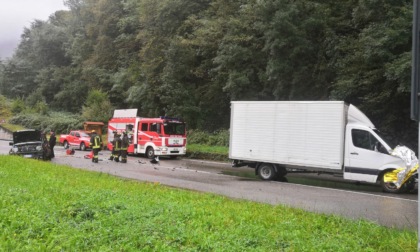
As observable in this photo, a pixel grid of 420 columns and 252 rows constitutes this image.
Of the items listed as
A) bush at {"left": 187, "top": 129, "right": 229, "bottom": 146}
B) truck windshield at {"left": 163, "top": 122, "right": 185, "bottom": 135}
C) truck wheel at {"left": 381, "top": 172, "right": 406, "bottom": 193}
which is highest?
truck windshield at {"left": 163, "top": 122, "right": 185, "bottom": 135}

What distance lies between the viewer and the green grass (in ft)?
17.4

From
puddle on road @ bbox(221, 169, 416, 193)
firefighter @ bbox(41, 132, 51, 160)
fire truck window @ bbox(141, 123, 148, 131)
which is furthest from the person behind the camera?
fire truck window @ bbox(141, 123, 148, 131)

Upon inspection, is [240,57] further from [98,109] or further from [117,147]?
[98,109]

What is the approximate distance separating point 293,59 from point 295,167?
33.1 ft

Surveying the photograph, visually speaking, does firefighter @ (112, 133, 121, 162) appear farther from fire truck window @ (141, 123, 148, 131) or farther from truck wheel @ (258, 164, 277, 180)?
truck wheel @ (258, 164, 277, 180)

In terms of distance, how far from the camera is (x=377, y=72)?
18.8 metres

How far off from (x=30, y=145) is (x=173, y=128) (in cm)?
845

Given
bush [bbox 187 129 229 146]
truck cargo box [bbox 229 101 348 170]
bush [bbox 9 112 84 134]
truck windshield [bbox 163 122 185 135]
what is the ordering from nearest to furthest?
truck cargo box [bbox 229 101 348 170]
truck windshield [bbox 163 122 185 135]
bush [bbox 187 129 229 146]
bush [bbox 9 112 84 134]

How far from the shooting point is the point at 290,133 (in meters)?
15.0

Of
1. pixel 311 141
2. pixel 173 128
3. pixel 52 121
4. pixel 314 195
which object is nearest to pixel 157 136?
pixel 173 128

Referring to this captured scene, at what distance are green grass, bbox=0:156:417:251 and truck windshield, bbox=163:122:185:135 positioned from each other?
16.2 metres

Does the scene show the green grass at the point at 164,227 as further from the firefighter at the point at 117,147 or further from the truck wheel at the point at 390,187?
the firefighter at the point at 117,147

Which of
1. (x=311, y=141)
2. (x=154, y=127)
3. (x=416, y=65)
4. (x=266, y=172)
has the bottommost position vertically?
(x=266, y=172)

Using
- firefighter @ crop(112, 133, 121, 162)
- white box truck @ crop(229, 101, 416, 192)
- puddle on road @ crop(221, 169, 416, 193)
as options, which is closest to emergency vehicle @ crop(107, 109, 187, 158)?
firefighter @ crop(112, 133, 121, 162)
